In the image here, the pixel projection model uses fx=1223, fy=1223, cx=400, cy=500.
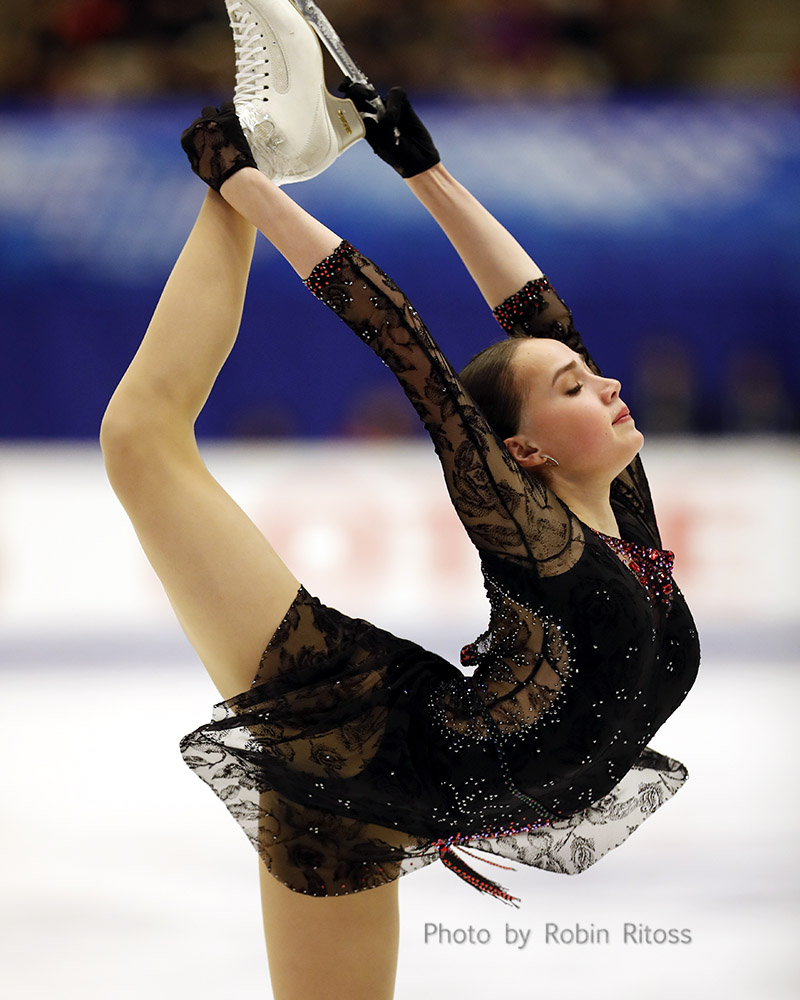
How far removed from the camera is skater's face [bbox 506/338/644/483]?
5.42 feet

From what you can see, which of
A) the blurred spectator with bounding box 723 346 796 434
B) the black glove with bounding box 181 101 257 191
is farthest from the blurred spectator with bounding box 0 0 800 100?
the black glove with bounding box 181 101 257 191

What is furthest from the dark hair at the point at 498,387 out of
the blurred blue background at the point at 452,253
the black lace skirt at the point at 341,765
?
the blurred blue background at the point at 452,253

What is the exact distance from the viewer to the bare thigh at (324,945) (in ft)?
5.32

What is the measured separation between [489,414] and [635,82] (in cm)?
605

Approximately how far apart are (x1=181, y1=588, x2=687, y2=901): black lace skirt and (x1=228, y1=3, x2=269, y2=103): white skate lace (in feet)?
2.50

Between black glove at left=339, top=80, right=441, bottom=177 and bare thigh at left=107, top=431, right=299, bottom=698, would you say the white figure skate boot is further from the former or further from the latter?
bare thigh at left=107, top=431, right=299, bottom=698

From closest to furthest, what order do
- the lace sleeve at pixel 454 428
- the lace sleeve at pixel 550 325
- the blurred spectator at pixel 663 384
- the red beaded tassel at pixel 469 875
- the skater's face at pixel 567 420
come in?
the lace sleeve at pixel 454 428 → the skater's face at pixel 567 420 → the red beaded tassel at pixel 469 875 → the lace sleeve at pixel 550 325 → the blurred spectator at pixel 663 384

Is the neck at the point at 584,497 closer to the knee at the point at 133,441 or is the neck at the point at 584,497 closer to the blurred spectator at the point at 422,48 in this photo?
the knee at the point at 133,441

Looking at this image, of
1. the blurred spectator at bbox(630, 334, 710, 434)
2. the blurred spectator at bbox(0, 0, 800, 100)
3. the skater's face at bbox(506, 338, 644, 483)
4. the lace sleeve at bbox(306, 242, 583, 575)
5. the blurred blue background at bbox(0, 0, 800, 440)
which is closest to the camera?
the lace sleeve at bbox(306, 242, 583, 575)

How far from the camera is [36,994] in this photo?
1934 millimetres

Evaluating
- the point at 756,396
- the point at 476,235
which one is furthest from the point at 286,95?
the point at 756,396

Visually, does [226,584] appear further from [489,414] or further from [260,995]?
[260,995]

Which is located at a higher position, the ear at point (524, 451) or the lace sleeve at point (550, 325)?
the lace sleeve at point (550, 325)

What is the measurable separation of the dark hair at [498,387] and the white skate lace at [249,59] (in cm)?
52
